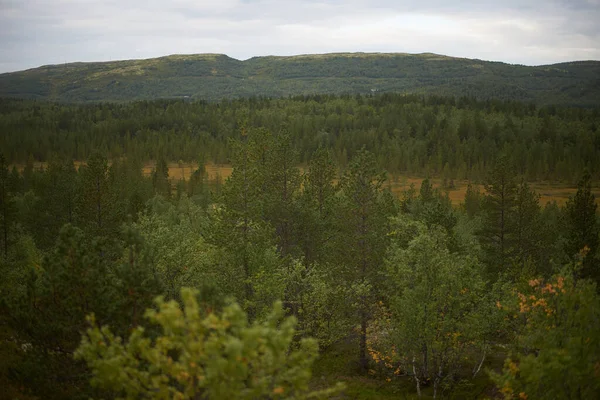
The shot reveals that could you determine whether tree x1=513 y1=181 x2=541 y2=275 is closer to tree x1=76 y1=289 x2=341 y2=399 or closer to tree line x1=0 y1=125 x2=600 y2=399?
tree line x1=0 y1=125 x2=600 y2=399

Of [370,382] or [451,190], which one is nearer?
[370,382]

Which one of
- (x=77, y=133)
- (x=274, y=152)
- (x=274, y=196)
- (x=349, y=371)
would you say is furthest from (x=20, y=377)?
(x=77, y=133)

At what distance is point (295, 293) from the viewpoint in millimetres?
35938

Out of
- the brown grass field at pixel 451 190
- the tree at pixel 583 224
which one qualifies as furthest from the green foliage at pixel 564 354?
the brown grass field at pixel 451 190

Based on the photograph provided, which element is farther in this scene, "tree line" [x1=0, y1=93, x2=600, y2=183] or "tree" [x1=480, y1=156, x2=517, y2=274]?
"tree line" [x1=0, y1=93, x2=600, y2=183]

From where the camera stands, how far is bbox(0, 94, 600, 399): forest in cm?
1166

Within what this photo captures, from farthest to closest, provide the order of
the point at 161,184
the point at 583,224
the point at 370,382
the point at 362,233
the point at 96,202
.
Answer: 1. the point at 161,184
2. the point at 96,202
3. the point at 583,224
4. the point at 362,233
5. the point at 370,382

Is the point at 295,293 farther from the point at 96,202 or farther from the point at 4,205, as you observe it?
the point at 4,205

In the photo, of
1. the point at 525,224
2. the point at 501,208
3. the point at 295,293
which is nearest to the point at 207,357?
the point at 295,293

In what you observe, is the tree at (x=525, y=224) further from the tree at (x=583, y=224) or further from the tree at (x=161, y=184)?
the tree at (x=161, y=184)

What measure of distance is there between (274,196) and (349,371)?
15.0 metres

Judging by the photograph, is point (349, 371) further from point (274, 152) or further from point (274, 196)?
point (274, 152)

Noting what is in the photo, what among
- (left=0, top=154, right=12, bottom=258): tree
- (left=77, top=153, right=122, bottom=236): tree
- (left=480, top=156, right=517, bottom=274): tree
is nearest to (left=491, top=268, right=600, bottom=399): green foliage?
(left=480, top=156, right=517, bottom=274): tree

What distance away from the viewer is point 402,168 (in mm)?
161125
